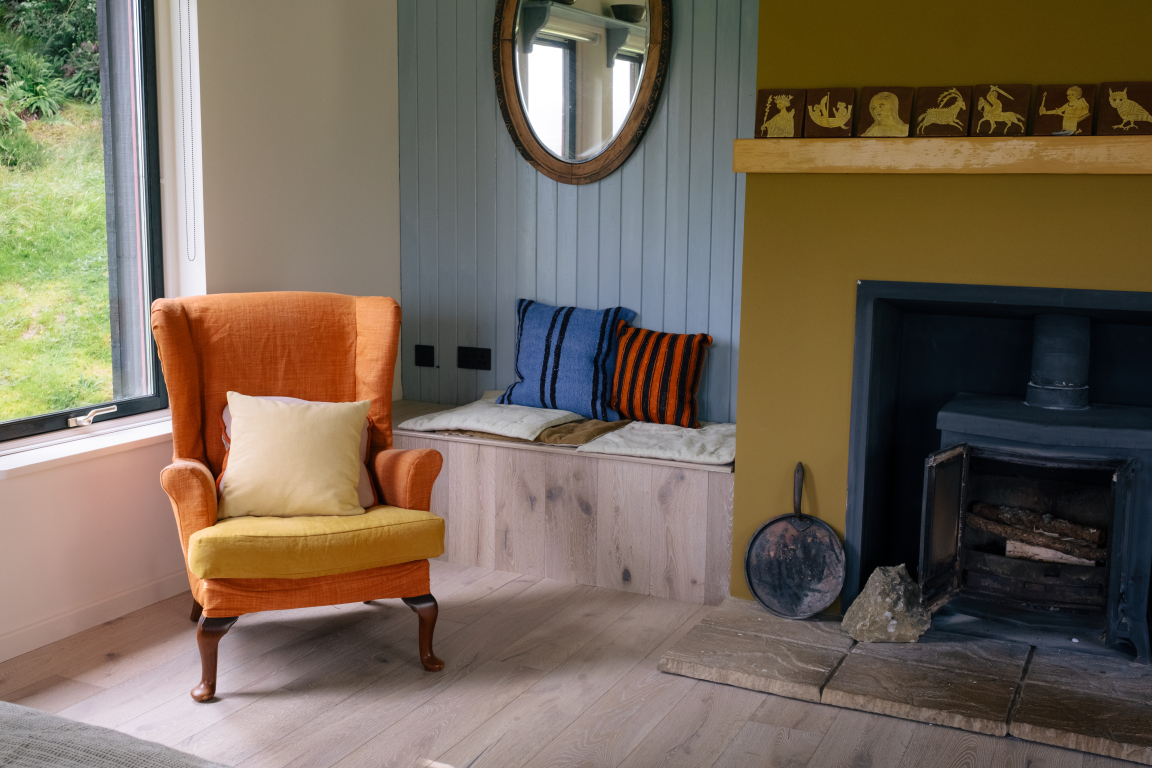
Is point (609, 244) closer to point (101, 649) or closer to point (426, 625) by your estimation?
point (426, 625)

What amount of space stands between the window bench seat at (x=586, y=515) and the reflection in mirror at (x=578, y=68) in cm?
118

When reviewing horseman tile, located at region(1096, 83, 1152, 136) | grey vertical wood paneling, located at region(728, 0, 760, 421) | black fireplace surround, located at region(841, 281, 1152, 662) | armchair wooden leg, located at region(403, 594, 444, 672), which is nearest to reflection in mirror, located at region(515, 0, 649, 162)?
grey vertical wood paneling, located at region(728, 0, 760, 421)

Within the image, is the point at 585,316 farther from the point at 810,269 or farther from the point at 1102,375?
the point at 1102,375

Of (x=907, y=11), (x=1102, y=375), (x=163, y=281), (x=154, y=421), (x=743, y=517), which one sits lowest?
(x=743, y=517)

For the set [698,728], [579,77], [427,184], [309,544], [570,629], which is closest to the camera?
[698,728]

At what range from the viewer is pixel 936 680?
238 centimetres

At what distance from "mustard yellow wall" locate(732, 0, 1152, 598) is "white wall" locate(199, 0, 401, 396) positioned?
1.65 meters

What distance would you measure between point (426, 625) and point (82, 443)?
1.15 metres

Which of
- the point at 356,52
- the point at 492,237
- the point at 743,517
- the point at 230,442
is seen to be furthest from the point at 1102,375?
the point at 356,52

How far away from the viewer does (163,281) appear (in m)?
3.10

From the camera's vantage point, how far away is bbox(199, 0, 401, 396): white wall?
3.10 metres

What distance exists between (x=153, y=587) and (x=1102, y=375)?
2828 mm

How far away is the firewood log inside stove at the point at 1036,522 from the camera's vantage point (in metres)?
2.51

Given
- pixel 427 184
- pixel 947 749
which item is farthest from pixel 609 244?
Answer: pixel 947 749
